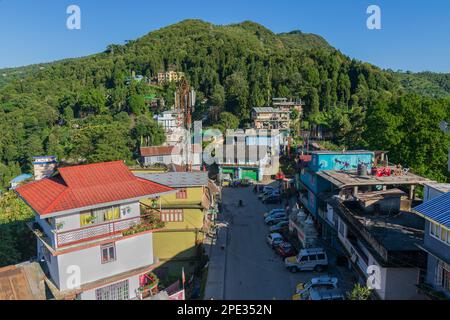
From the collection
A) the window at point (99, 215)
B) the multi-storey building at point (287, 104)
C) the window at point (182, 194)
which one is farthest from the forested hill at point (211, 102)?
the window at point (99, 215)

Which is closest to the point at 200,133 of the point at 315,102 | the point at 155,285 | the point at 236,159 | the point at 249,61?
the point at 236,159

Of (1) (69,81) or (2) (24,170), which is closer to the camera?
(2) (24,170)

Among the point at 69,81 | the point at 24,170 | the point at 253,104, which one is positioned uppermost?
the point at 69,81

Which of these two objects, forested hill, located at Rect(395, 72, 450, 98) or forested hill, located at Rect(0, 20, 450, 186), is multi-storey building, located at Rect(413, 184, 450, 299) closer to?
forested hill, located at Rect(0, 20, 450, 186)

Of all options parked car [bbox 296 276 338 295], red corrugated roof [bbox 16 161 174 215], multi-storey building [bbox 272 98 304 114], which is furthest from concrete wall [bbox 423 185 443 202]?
multi-storey building [bbox 272 98 304 114]

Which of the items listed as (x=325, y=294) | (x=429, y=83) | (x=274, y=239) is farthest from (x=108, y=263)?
(x=429, y=83)

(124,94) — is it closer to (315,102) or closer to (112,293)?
(315,102)

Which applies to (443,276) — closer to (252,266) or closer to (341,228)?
(341,228)
